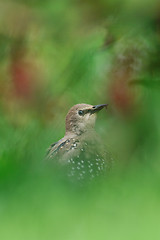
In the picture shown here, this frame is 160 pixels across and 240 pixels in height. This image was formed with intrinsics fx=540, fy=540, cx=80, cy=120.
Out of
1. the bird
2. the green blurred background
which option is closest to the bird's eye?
the bird

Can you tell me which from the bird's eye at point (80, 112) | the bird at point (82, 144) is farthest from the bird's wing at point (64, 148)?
the bird's eye at point (80, 112)

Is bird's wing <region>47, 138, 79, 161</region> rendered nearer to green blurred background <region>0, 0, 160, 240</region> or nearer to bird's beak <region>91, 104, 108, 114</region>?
green blurred background <region>0, 0, 160, 240</region>

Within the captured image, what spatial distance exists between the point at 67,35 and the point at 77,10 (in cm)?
16

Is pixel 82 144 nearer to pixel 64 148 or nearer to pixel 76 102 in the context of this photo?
pixel 64 148

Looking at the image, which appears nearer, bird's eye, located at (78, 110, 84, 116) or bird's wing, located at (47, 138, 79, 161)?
bird's wing, located at (47, 138, 79, 161)

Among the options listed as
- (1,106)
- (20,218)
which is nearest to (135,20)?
(1,106)

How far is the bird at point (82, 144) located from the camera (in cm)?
143

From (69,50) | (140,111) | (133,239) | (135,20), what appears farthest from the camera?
(69,50)

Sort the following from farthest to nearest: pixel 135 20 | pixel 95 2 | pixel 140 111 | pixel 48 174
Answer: pixel 95 2
pixel 135 20
pixel 140 111
pixel 48 174

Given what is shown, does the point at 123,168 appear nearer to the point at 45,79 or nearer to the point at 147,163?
the point at 147,163

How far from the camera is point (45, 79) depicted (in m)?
A: 2.93

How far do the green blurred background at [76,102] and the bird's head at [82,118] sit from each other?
0.17ft

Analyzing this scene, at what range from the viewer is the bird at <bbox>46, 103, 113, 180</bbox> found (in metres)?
1.43

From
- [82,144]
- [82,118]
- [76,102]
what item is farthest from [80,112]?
[82,144]
